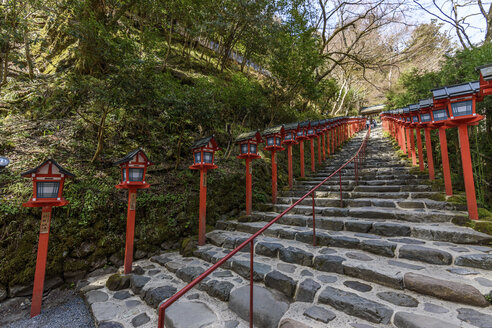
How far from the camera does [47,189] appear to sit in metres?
3.06

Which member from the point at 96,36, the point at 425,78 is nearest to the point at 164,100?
the point at 96,36

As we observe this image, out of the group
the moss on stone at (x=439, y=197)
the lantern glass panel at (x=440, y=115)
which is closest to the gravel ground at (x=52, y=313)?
the moss on stone at (x=439, y=197)

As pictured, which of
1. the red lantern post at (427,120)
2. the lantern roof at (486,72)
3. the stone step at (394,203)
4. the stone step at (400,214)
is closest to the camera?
the lantern roof at (486,72)

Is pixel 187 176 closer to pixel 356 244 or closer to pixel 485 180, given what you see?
pixel 356 244

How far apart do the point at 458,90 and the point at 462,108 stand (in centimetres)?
32

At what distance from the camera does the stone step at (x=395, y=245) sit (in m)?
2.59

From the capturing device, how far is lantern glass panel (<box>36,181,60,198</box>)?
302 centimetres

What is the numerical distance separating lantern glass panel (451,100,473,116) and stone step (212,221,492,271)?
2180 mm

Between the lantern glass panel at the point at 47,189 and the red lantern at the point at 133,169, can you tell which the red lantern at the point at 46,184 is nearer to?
the lantern glass panel at the point at 47,189

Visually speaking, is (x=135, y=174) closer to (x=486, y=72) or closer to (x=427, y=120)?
(x=486, y=72)

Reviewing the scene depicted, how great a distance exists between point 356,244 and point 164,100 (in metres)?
4.95

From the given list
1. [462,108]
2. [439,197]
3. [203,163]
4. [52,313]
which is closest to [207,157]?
[203,163]

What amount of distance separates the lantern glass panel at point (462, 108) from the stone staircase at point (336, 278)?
1.73 meters

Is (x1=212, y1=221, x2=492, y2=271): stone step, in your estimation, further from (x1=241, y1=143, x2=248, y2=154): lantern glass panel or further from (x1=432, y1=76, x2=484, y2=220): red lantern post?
(x1=241, y1=143, x2=248, y2=154): lantern glass panel
